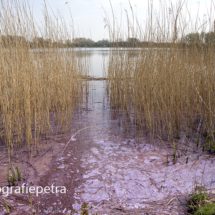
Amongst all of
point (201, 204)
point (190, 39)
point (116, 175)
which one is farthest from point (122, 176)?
point (190, 39)

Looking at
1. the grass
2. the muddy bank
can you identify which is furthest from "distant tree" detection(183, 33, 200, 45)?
the grass

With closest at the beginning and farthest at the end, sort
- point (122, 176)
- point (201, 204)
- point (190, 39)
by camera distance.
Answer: point (201, 204) → point (122, 176) → point (190, 39)

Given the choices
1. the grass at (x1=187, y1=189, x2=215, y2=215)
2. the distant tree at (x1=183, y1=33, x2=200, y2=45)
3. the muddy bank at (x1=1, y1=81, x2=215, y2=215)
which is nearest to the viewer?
the grass at (x1=187, y1=189, x2=215, y2=215)

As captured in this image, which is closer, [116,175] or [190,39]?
[116,175]

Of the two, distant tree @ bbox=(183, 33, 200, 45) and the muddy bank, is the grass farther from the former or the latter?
distant tree @ bbox=(183, 33, 200, 45)

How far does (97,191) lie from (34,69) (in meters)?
1.18

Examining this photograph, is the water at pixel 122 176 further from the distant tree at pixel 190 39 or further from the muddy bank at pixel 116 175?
the distant tree at pixel 190 39

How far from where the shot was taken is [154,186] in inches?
54.4

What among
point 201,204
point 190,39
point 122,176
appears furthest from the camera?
point 190,39

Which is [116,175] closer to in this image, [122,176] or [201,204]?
[122,176]

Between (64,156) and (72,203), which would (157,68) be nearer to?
(64,156)

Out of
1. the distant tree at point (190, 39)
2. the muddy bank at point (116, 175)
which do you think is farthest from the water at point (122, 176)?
the distant tree at point (190, 39)

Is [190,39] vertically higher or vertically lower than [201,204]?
higher

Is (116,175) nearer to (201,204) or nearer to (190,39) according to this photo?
(201,204)
